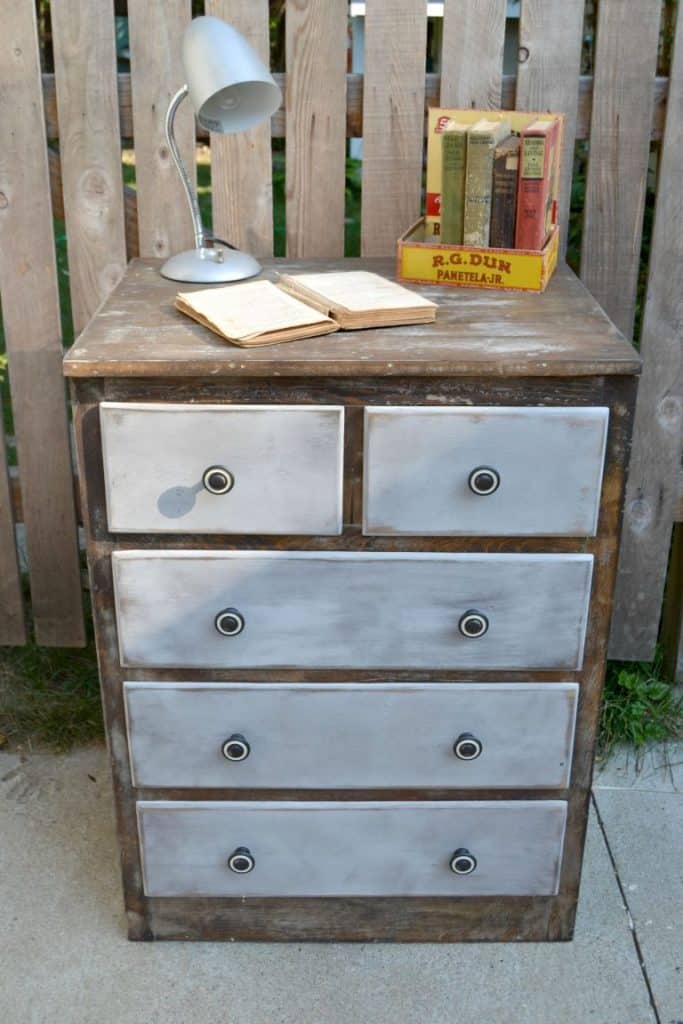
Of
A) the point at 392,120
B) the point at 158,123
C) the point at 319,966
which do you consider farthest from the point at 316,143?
the point at 319,966

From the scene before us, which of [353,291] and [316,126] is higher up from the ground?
[316,126]

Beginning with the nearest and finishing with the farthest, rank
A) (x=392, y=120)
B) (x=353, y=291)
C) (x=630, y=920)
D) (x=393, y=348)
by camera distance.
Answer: (x=393, y=348)
(x=353, y=291)
(x=630, y=920)
(x=392, y=120)

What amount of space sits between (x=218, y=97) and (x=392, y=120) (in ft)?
1.73

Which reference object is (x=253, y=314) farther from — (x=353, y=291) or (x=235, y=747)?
(x=235, y=747)

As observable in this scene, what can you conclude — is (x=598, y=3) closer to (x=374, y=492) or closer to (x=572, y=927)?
(x=374, y=492)

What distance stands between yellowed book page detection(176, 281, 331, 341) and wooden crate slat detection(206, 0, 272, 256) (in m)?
0.54

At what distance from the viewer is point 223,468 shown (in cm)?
185

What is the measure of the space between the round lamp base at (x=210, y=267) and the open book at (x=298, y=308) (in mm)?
112

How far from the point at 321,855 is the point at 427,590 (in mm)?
609

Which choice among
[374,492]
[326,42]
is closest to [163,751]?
[374,492]

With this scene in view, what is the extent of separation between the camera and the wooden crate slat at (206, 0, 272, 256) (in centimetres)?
247

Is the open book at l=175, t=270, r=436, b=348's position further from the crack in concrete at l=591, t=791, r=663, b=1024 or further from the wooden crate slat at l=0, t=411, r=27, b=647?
the crack in concrete at l=591, t=791, r=663, b=1024

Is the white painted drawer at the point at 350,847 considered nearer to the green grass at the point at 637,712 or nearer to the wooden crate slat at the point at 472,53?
the green grass at the point at 637,712

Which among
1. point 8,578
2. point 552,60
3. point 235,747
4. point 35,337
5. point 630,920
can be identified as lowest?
point 630,920
